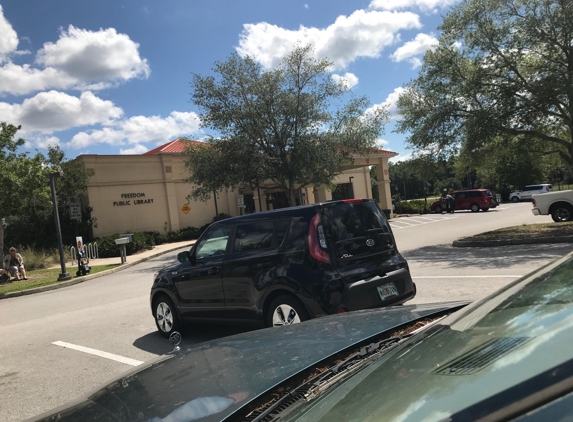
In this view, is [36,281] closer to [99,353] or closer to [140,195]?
[99,353]

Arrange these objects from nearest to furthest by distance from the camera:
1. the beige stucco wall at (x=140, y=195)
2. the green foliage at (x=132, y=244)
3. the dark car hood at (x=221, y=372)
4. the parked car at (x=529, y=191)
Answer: the dark car hood at (x=221, y=372)
the green foliage at (x=132, y=244)
the beige stucco wall at (x=140, y=195)
the parked car at (x=529, y=191)

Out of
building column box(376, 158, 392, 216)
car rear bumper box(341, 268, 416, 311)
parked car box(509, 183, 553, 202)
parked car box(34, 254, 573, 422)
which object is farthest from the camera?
parked car box(509, 183, 553, 202)

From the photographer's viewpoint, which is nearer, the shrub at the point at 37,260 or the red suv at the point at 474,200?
the shrub at the point at 37,260

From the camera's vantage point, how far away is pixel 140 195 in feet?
106

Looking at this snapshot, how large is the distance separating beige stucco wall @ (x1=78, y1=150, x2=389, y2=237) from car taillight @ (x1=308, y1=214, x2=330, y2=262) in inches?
1050

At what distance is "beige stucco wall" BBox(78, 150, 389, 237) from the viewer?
30.7 metres

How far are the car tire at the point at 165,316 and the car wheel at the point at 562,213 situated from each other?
16164 mm

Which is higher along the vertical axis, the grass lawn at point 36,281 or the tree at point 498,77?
Result: the tree at point 498,77

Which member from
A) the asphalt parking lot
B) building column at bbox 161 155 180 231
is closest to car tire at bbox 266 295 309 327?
the asphalt parking lot

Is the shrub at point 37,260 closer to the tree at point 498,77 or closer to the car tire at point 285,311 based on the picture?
the tree at point 498,77

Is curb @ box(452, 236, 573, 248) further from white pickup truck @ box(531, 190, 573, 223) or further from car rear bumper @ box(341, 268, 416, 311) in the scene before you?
car rear bumper @ box(341, 268, 416, 311)

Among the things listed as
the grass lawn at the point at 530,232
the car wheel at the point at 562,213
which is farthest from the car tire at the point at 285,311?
the car wheel at the point at 562,213

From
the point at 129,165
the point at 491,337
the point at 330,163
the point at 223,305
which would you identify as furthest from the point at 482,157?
the point at 129,165

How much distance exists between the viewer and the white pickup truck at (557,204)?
17500 mm
